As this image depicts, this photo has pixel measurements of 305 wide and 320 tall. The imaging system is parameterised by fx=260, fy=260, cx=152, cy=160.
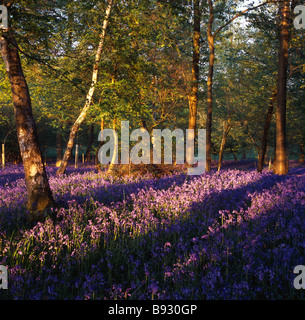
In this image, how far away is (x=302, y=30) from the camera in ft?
46.4

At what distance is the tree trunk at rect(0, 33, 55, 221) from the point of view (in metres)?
5.15

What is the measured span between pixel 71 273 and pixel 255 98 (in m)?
19.6

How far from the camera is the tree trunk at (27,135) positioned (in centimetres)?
515

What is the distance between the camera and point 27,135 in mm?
5164
